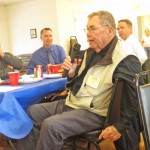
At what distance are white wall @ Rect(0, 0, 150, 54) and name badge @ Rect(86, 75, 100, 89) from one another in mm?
4778

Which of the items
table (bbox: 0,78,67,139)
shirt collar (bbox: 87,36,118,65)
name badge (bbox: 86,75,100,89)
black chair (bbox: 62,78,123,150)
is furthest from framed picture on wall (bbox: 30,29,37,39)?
black chair (bbox: 62,78,123,150)

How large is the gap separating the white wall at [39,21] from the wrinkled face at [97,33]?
467cm

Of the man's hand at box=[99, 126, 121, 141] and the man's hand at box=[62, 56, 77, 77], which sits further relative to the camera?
the man's hand at box=[62, 56, 77, 77]

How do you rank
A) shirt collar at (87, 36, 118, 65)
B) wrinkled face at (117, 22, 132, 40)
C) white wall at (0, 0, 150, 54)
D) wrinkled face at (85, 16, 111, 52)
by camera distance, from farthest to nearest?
white wall at (0, 0, 150, 54) < wrinkled face at (117, 22, 132, 40) < wrinkled face at (85, 16, 111, 52) < shirt collar at (87, 36, 118, 65)

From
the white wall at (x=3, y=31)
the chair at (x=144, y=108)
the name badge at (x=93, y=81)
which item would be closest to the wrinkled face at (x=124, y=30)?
the name badge at (x=93, y=81)

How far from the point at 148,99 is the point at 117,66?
504mm

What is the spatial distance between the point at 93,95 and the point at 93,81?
0.10 meters

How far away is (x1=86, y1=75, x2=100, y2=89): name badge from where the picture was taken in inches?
67.4

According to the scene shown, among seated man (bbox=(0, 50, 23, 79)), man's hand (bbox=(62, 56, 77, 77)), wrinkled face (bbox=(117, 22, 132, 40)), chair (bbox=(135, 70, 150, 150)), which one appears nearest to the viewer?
chair (bbox=(135, 70, 150, 150))

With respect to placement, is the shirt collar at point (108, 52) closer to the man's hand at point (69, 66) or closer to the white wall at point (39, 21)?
the man's hand at point (69, 66)

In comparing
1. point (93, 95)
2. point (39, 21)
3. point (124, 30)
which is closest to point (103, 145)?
point (93, 95)

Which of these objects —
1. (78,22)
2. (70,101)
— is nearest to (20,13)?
(78,22)

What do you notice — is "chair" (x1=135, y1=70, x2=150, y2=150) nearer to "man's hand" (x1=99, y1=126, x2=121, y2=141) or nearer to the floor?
"man's hand" (x1=99, y1=126, x2=121, y2=141)

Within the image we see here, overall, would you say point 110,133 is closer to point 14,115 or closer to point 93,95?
point 93,95
